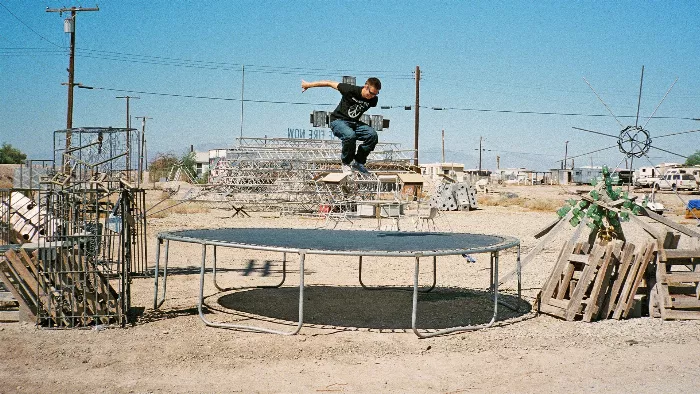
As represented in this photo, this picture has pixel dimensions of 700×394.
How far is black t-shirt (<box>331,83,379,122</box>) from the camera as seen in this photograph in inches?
340

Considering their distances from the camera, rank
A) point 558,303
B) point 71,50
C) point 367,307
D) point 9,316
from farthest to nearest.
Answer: point 71,50 → point 367,307 → point 558,303 → point 9,316

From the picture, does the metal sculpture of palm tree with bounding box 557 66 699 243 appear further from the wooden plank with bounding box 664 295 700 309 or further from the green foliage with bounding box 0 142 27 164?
the green foliage with bounding box 0 142 27 164

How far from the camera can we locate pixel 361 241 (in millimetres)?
8664

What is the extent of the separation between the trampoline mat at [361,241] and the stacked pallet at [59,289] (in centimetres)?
116

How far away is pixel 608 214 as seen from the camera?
30.0 ft

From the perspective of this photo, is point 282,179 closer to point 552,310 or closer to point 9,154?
point 552,310

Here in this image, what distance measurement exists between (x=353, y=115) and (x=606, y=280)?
157 inches

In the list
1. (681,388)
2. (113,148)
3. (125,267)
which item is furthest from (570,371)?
(113,148)

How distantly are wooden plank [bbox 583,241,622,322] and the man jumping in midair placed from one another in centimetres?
340

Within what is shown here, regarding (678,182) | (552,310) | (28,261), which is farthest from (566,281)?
(678,182)

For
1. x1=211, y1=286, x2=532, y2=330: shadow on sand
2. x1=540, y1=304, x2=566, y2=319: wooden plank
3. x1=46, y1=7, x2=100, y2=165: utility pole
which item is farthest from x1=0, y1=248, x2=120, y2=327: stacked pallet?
x1=46, y1=7, x2=100, y2=165: utility pole

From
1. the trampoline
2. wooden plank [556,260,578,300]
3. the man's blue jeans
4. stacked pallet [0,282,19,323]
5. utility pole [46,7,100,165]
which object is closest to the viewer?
the trampoline

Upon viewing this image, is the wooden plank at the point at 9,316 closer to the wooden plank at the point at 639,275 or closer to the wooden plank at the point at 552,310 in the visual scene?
the wooden plank at the point at 552,310

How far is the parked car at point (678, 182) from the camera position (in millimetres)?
51172
